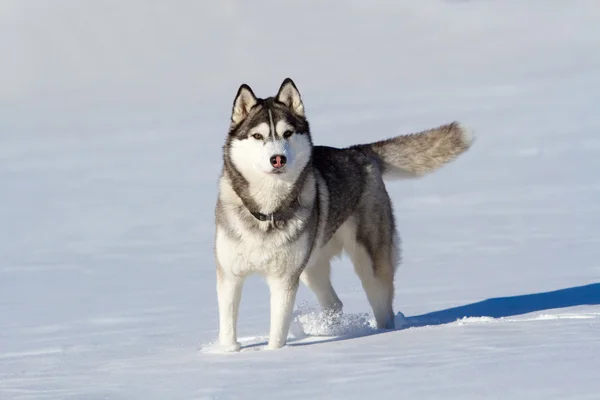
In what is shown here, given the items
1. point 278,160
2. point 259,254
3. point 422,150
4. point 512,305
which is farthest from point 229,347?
point 512,305

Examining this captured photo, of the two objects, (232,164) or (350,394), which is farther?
(232,164)

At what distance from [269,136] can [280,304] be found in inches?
41.6

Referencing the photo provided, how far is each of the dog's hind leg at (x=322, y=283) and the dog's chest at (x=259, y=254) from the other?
4.10ft

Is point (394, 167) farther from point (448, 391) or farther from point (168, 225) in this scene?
point (168, 225)

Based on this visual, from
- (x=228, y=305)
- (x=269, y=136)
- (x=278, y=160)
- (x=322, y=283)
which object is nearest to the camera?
(x=278, y=160)

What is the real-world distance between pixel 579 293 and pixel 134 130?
57.7ft

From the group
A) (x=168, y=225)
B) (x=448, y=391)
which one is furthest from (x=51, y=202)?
(x=448, y=391)

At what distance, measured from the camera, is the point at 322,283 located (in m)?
7.61

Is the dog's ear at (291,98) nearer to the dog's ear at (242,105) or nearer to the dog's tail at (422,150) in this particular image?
the dog's ear at (242,105)

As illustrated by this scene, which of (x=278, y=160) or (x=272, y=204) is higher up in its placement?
(x=278, y=160)

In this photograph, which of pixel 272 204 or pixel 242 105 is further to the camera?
pixel 242 105

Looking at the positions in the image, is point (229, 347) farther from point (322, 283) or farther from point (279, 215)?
point (322, 283)

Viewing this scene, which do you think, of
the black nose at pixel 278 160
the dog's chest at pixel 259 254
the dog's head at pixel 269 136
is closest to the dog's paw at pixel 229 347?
the dog's chest at pixel 259 254

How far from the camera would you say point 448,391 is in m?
4.12
